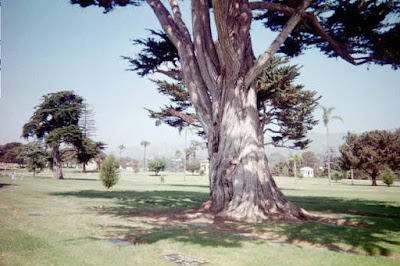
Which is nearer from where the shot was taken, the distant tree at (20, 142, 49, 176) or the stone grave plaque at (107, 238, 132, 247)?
the stone grave plaque at (107, 238, 132, 247)

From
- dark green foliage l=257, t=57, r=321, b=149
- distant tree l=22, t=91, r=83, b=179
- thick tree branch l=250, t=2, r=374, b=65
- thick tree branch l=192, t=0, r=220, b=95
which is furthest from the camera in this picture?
distant tree l=22, t=91, r=83, b=179

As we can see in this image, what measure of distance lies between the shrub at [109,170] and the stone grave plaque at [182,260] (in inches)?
599

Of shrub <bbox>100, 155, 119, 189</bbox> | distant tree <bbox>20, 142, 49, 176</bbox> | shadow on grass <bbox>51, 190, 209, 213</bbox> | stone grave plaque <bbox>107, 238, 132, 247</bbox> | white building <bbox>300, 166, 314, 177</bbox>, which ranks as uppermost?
distant tree <bbox>20, 142, 49, 176</bbox>

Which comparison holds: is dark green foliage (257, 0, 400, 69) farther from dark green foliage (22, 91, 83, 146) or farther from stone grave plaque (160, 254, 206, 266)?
dark green foliage (22, 91, 83, 146)

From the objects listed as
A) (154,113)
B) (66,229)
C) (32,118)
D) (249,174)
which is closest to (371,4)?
(249,174)

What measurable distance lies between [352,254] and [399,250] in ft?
3.04

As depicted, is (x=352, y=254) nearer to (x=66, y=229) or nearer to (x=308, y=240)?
(x=308, y=240)

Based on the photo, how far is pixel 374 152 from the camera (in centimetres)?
3906

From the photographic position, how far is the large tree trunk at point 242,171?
7867 mm

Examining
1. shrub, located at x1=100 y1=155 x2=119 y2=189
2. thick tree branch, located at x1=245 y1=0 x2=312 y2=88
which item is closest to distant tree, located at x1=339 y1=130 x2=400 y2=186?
shrub, located at x1=100 y1=155 x2=119 y2=189

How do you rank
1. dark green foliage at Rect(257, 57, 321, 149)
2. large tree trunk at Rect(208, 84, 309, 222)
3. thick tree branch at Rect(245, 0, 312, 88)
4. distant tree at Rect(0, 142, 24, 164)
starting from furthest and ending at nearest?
distant tree at Rect(0, 142, 24, 164)
dark green foliage at Rect(257, 57, 321, 149)
thick tree branch at Rect(245, 0, 312, 88)
large tree trunk at Rect(208, 84, 309, 222)

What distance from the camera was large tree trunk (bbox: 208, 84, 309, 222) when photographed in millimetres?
7867

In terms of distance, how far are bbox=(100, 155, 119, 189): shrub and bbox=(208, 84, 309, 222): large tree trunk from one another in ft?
36.5

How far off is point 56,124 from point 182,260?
4132cm
